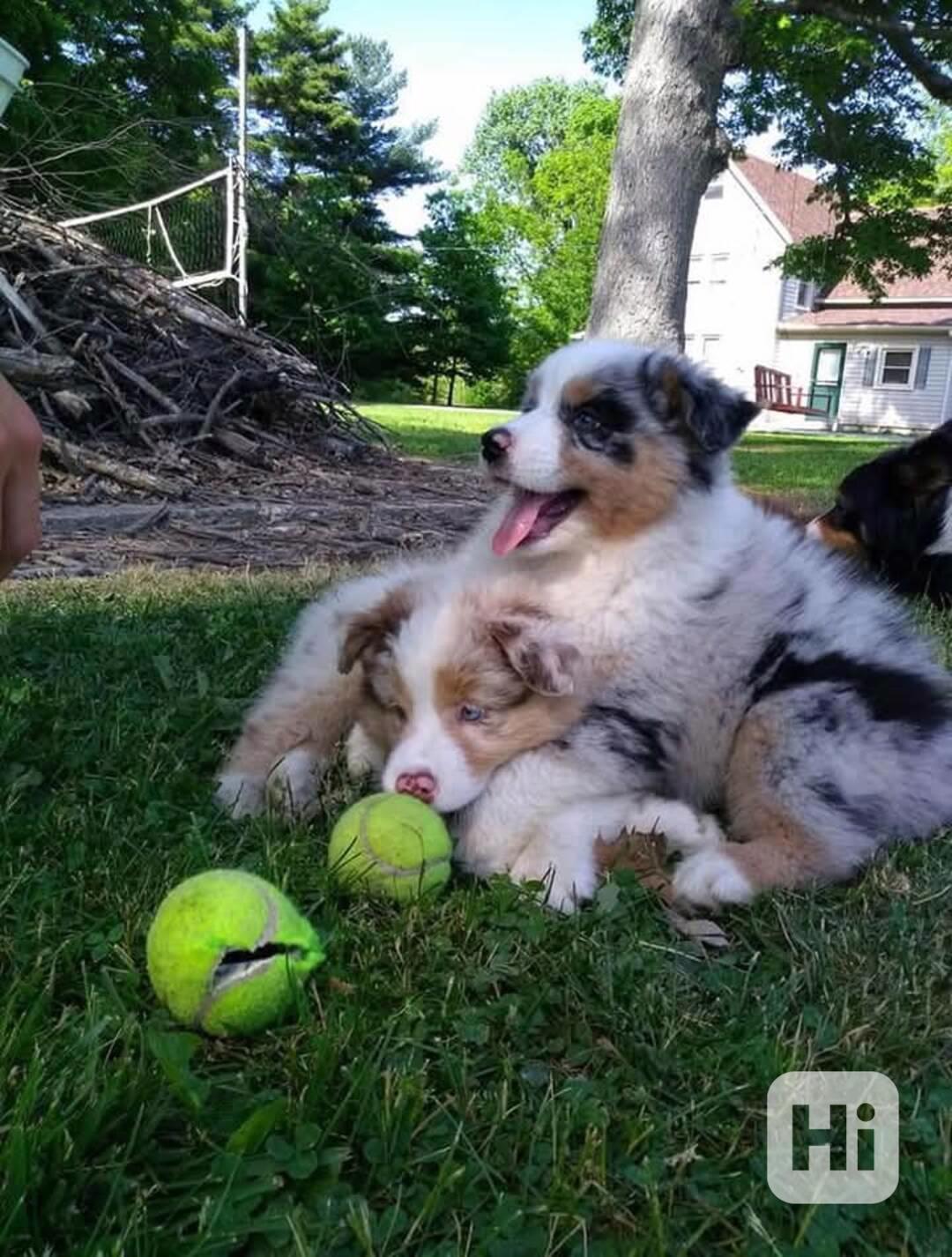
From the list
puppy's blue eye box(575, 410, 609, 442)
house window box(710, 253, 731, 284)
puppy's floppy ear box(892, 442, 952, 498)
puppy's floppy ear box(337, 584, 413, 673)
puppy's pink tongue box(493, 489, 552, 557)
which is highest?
house window box(710, 253, 731, 284)

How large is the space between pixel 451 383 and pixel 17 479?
40.3m

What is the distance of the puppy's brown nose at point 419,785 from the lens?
8.48ft

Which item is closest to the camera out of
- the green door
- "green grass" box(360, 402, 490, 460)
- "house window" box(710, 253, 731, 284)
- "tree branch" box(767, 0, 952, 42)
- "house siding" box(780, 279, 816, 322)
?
"green grass" box(360, 402, 490, 460)

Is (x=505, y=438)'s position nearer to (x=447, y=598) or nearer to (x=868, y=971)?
(x=447, y=598)

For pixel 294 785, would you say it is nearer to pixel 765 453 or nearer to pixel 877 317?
pixel 765 453

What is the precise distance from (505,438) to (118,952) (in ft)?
5.64

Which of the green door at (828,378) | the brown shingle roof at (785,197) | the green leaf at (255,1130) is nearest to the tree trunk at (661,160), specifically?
the green leaf at (255,1130)

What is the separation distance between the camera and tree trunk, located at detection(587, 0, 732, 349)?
356 inches

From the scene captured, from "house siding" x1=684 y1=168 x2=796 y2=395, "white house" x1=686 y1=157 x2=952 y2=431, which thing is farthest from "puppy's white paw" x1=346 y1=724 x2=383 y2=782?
"house siding" x1=684 y1=168 x2=796 y2=395

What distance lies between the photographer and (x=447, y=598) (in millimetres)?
2945

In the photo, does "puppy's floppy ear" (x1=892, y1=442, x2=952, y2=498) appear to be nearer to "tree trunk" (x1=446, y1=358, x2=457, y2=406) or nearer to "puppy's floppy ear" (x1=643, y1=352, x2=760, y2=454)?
"puppy's floppy ear" (x1=643, y1=352, x2=760, y2=454)

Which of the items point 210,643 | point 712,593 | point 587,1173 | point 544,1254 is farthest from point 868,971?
point 210,643

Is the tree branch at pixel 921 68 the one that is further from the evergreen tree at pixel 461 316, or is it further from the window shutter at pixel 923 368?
the window shutter at pixel 923 368

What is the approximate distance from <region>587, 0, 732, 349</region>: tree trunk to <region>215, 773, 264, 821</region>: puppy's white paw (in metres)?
7.04
